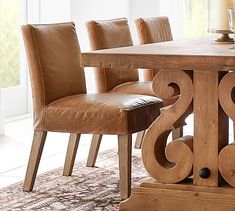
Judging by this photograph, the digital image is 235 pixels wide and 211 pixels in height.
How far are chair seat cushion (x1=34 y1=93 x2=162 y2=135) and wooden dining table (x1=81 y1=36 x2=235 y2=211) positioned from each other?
30 cm

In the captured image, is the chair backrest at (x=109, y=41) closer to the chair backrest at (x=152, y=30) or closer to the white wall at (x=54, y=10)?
the chair backrest at (x=152, y=30)

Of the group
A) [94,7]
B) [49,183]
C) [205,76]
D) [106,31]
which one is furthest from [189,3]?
[205,76]

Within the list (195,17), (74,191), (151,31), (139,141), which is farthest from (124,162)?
(195,17)

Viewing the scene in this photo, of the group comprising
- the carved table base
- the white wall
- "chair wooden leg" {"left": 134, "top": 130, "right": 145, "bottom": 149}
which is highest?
the white wall

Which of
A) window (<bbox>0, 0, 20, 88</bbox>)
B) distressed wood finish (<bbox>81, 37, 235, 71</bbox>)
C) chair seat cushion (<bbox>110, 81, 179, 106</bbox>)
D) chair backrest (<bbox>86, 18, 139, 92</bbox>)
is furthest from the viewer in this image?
window (<bbox>0, 0, 20, 88</bbox>)

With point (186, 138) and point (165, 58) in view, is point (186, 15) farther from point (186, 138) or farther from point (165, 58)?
point (165, 58)

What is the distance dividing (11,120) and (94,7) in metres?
1.40

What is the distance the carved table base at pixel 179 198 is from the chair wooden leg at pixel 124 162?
26 cm

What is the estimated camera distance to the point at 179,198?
3.30m

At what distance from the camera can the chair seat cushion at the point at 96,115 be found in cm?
363

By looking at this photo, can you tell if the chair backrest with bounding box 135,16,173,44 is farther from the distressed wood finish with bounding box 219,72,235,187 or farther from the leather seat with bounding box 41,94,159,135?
the distressed wood finish with bounding box 219,72,235,187

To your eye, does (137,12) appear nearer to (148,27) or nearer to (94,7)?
(94,7)

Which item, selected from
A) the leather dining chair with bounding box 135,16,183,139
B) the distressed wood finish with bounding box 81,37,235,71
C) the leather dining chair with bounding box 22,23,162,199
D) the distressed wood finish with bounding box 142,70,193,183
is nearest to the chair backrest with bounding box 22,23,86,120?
the leather dining chair with bounding box 22,23,162,199

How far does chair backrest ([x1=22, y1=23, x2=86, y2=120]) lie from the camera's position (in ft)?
12.5
